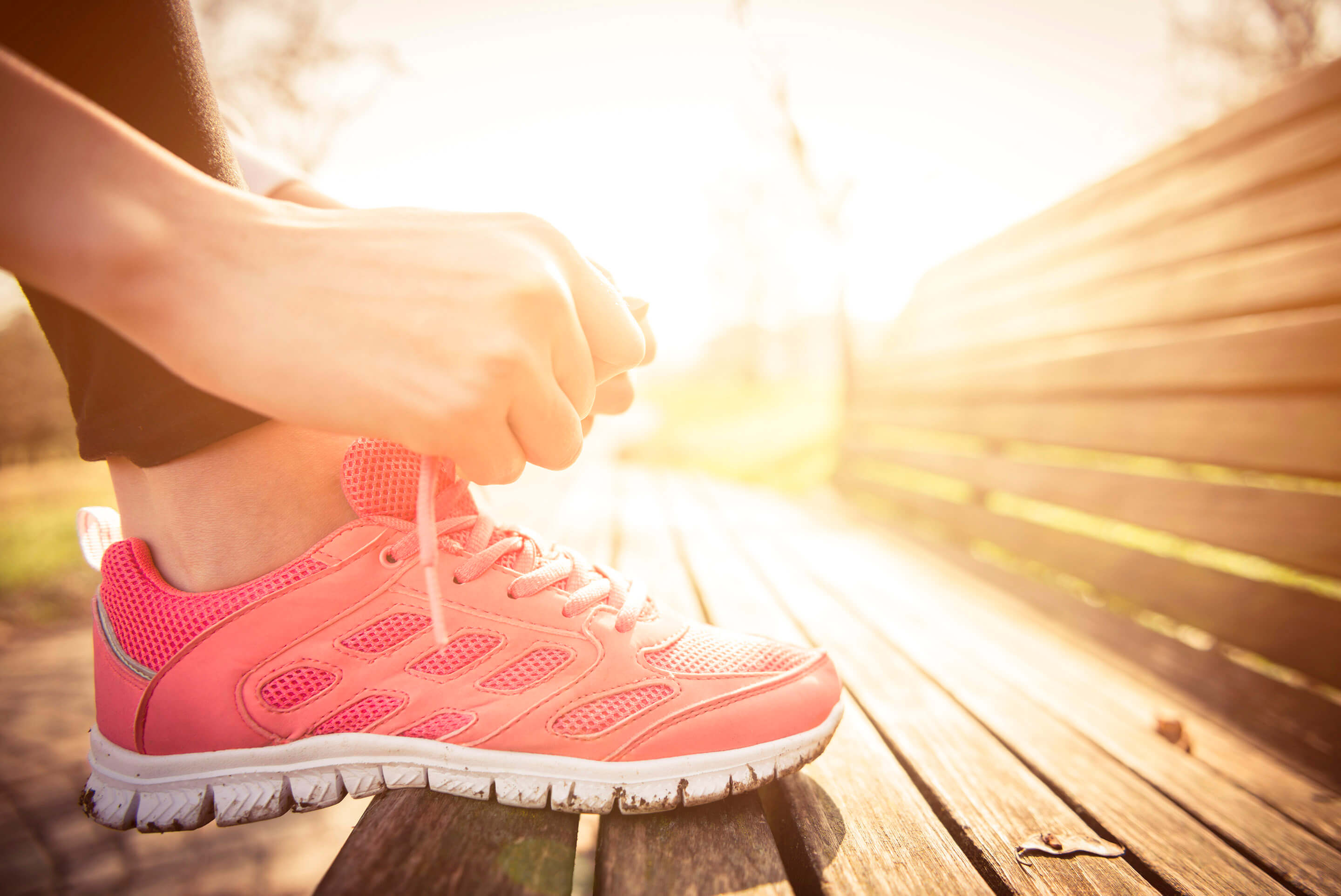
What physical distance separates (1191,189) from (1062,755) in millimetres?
2279

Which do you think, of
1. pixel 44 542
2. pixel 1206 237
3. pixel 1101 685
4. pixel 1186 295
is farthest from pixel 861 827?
pixel 44 542

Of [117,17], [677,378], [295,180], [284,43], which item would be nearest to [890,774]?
[117,17]

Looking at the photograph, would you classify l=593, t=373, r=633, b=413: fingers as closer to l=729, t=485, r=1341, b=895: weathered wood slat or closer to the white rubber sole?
the white rubber sole

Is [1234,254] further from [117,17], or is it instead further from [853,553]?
[117,17]

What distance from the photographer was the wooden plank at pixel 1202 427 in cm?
132

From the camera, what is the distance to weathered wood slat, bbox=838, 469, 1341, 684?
1.24m

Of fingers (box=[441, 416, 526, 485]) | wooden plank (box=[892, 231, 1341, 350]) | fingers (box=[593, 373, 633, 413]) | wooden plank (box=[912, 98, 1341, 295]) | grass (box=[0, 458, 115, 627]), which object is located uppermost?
wooden plank (box=[912, 98, 1341, 295])

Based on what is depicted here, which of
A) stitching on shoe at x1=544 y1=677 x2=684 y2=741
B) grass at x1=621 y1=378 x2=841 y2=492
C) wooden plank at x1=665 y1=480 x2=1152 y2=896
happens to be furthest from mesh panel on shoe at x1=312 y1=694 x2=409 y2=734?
grass at x1=621 y1=378 x2=841 y2=492

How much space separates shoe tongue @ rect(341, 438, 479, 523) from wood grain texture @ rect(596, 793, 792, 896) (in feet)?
1.73

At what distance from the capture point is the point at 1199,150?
6.70 ft

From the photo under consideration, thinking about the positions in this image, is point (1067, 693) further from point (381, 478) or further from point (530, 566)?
point (381, 478)

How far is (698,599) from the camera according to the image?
5.11ft

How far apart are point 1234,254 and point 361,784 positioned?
274cm

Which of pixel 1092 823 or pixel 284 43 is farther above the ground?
pixel 284 43
